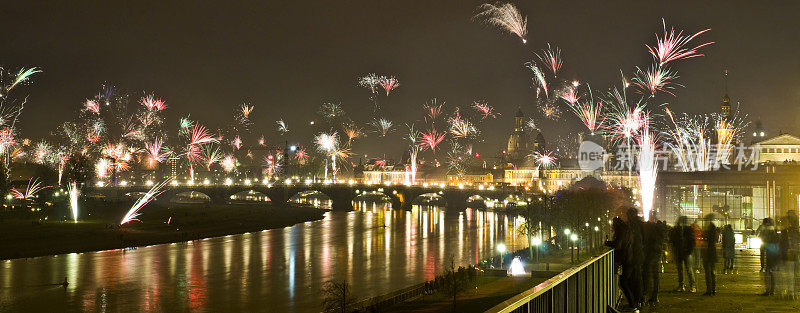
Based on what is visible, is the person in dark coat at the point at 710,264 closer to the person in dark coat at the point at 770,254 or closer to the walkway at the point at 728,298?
the walkway at the point at 728,298

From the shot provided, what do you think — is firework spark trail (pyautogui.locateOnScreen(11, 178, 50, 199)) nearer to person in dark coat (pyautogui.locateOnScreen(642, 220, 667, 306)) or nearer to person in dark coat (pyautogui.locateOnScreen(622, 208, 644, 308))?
person in dark coat (pyautogui.locateOnScreen(642, 220, 667, 306))

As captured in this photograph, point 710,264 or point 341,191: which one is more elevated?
point 341,191

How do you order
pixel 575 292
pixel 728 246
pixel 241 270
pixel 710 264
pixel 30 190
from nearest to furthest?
pixel 575 292
pixel 710 264
pixel 728 246
pixel 241 270
pixel 30 190

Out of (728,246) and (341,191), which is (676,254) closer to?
(728,246)

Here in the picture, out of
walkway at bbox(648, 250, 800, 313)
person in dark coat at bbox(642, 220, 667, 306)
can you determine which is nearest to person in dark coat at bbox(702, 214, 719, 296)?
walkway at bbox(648, 250, 800, 313)

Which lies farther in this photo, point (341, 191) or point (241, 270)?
point (341, 191)

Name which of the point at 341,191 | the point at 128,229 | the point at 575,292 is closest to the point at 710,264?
the point at 575,292

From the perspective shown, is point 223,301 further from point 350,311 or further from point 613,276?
point 613,276
